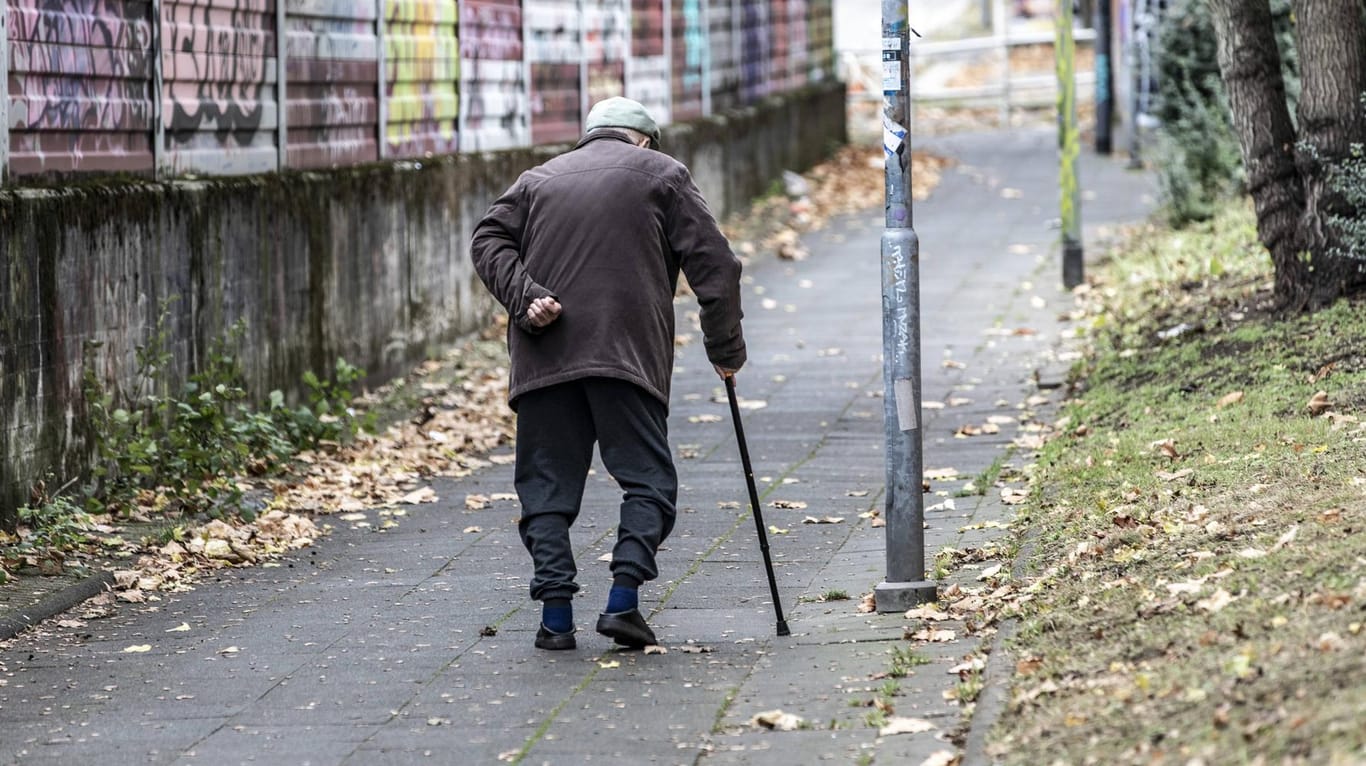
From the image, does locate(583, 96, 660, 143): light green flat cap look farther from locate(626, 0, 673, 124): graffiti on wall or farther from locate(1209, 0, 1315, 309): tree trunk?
locate(626, 0, 673, 124): graffiti on wall

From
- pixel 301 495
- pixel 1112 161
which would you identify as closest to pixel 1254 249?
pixel 301 495

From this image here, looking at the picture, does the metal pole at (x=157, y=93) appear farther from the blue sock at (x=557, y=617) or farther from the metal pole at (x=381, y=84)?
the blue sock at (x=557, y=617)

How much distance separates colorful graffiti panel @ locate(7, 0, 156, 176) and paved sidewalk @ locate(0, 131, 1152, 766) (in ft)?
7.05

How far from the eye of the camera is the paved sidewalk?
5527 millimetres

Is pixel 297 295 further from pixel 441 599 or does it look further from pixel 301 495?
pixel 441 599

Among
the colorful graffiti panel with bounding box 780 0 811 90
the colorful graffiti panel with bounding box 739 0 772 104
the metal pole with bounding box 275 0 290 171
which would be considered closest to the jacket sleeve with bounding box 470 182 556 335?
the metal pole with bounding box 275 0 290 171

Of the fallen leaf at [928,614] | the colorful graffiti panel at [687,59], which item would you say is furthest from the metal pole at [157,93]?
the colorful graffiti panel at [687,59]

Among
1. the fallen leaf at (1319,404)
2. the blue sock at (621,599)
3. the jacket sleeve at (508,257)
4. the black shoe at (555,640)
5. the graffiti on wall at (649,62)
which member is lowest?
the black shoe at (555,640)

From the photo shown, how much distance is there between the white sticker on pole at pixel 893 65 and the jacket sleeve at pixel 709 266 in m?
0.77

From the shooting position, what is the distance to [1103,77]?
25.5 meters

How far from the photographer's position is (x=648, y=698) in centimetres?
589

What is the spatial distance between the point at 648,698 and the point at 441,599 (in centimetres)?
176

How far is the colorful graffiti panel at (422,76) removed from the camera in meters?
13.8

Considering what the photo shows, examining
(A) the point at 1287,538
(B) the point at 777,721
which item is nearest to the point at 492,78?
(A) the point at 1287,538
